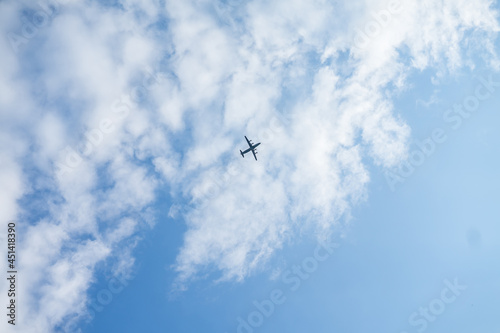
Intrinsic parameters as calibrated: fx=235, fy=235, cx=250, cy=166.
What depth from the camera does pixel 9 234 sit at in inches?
1526

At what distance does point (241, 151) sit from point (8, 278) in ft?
166

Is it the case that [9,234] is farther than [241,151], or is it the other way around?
[241,151]

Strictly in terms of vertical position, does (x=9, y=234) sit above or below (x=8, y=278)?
above

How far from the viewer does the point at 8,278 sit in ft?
127

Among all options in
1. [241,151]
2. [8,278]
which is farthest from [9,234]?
[241,151]

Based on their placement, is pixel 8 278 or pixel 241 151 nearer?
pixel 8 278

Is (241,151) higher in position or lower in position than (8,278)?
higher

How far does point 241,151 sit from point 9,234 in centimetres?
4773

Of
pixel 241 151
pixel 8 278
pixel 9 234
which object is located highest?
pixel 241 151

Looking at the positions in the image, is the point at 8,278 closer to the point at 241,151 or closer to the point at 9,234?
the point at 9,234

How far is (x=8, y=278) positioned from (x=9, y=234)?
23.7ft
